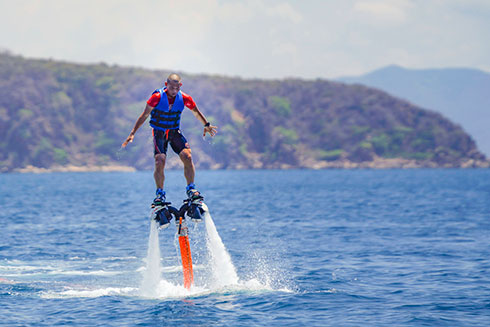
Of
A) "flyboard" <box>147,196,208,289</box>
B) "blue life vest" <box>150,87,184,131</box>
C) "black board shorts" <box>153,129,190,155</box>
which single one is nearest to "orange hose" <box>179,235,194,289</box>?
"flyboard" <box>147,196,208,289</box>

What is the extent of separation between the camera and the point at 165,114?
65.0ft

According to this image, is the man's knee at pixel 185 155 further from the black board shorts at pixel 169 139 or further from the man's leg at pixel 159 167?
the man's leg at pixel 159 167

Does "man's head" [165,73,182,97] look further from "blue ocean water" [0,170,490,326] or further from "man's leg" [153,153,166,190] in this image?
"blue ocean water" [0,170,490,326]

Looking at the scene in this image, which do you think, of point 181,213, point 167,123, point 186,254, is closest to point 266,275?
point 186,254

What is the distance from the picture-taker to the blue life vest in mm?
19578

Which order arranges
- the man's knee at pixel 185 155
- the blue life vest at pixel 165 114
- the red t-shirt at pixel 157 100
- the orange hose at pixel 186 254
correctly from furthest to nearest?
the orange hose at pixel 186 254, the man's knee at pixel 185 155, the blue life vest at pixel 165 114, the red t-shirt at pixel 157 100

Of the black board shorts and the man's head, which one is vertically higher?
the man's head

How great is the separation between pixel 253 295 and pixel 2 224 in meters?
33.9

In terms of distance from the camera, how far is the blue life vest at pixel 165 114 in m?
19.6

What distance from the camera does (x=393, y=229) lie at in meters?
50.3

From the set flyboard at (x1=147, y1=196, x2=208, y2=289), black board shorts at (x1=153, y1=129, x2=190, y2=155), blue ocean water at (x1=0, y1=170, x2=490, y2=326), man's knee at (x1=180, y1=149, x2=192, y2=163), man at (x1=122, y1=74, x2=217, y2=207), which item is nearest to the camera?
man at (x1=122, y1=74, x2=217, y2=207)

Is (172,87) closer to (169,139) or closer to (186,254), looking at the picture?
(169,139)

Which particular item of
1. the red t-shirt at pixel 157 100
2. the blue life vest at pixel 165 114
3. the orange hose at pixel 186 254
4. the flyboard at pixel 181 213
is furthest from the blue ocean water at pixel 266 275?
the red t-shirt at pixel 157 100

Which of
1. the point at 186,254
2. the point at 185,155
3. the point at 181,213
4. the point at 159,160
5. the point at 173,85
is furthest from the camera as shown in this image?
the point at 186,254
